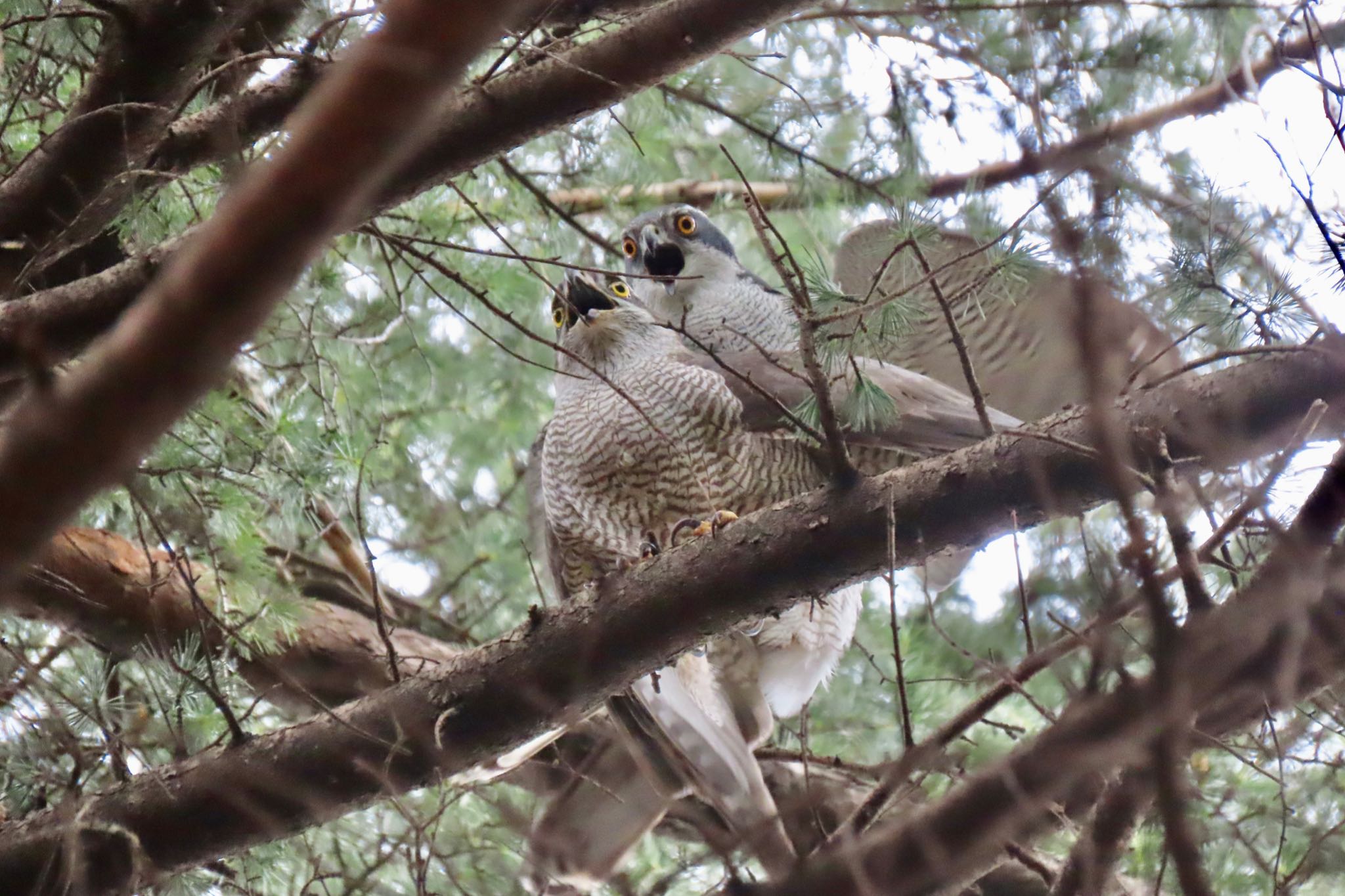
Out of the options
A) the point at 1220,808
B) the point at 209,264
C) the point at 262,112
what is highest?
the point at 262,112

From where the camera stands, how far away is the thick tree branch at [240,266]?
1027mm

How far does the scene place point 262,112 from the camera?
2.82 m

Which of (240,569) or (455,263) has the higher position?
(455,263)

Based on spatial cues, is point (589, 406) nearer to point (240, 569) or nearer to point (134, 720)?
point (240, 569)

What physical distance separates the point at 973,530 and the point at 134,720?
7.88 ft

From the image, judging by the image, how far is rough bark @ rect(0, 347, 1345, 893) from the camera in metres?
2.46

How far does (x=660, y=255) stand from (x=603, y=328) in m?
0.85

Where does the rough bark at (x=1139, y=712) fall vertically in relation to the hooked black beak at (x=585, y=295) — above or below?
below

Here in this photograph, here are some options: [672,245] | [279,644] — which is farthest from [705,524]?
[672,245]

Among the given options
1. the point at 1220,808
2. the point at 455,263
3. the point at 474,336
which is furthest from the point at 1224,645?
the point at 474,336

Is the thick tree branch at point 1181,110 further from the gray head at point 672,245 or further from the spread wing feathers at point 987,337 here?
the gray head at point 672,245

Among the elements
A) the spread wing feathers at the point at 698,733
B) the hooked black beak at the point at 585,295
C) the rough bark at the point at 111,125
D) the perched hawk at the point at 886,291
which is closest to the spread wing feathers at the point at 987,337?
the perched hawk at the point at 886,291

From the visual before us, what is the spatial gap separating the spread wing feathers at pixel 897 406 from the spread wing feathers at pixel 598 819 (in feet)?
3.49

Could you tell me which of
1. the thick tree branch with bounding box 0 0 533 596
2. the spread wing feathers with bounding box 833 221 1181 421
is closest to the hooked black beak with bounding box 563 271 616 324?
the spread wing feathers with bounding box 833 221 1181 421
